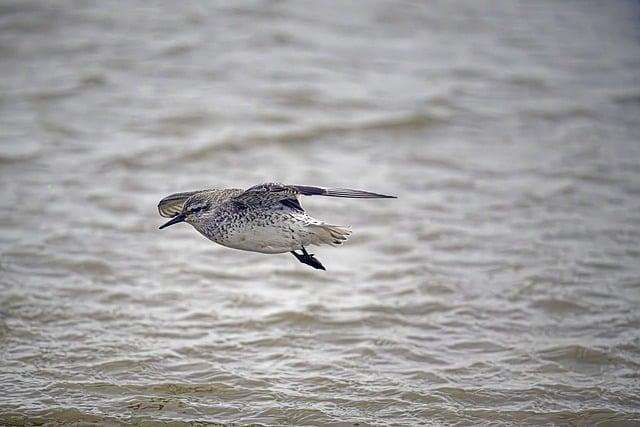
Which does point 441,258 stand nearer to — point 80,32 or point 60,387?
point 60,387

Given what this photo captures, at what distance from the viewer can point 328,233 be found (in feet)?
21.8

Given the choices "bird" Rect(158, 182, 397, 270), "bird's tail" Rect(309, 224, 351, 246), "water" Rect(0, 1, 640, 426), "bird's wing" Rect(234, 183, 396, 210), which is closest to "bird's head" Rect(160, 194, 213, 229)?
"bird" Rect(158, 182, 397, 270)

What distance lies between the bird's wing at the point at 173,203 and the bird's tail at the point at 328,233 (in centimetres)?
109

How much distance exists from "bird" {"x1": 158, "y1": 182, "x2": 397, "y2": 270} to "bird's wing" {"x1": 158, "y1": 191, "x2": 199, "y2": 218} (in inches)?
18.3

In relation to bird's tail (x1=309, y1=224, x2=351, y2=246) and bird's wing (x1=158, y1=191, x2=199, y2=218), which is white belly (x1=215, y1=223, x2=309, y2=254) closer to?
bird's tail (x1=309, y1=224, x2=351, y2=246)

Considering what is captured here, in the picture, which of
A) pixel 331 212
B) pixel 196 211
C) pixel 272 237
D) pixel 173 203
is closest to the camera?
pixel 272 237

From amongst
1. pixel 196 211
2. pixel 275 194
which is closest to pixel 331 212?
pixel 196 211

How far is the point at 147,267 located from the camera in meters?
9.23

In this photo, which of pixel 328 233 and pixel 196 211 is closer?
pixel 328 233

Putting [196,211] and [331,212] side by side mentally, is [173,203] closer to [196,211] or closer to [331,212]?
[196,211]

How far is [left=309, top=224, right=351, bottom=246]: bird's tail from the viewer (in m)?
6.61

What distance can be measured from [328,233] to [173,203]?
4.46 ft

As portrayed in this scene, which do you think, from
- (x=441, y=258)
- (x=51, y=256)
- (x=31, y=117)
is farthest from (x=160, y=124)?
(x=441, y=258)

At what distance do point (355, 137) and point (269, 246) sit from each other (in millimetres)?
5617
